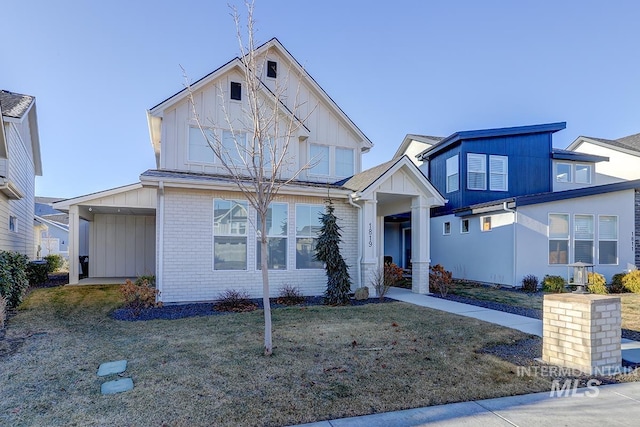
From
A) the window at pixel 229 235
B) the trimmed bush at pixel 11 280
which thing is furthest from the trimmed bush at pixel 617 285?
the trimmed bush at pixel 11 280

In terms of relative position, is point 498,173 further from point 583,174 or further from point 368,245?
point 368,245

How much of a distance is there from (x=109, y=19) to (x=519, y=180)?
640 inches

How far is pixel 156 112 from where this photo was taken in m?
11.3

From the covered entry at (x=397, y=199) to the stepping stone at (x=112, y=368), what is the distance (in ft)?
23.3

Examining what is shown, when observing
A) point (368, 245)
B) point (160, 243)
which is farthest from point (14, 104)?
point (368, 245)

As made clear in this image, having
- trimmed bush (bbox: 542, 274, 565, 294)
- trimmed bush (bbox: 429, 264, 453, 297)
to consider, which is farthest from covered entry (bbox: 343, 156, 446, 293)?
trimmed bush (bbox: 542, 274, 565, 294)

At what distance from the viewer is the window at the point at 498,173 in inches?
609

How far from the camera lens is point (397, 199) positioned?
40.3ft

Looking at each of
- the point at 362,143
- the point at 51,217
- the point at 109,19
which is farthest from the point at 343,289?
the point at 51,217

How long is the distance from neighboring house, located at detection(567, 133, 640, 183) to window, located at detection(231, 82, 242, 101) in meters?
20.2

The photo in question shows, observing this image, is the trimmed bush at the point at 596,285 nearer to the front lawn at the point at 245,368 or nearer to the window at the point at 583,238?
the window at the point at 583,238

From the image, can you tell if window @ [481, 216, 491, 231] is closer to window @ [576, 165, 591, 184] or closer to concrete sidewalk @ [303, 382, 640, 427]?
window @ [576, 165, 591, 184]

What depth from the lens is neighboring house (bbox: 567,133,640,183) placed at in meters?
20.1

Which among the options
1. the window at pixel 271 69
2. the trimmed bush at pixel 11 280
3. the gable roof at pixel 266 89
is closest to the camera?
the trimmed bush at pixel 11 280
